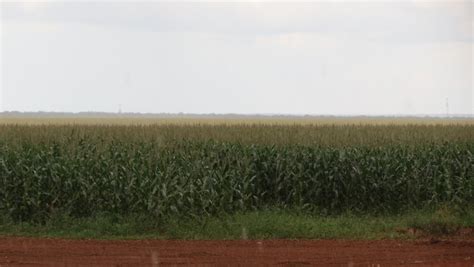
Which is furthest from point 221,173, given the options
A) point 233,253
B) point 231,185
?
point 233,253

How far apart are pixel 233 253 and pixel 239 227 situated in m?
2.61

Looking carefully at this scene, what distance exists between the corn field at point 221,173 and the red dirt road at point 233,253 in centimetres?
208

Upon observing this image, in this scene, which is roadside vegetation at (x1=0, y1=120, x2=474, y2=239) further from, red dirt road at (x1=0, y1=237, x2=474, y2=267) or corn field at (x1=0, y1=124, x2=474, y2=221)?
red dirt road at (x1=0, y1=237, x2=474, y2=267)

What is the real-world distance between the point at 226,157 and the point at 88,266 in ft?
22.7

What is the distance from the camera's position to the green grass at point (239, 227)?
13.9 meters

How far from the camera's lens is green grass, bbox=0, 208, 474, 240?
45.7 feet

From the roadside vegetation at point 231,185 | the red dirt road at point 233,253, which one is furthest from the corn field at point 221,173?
the red dirt road at point 233,253

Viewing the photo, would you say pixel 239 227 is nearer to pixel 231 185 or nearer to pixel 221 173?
pixel 231 185

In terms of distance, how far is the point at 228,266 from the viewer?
10438mm

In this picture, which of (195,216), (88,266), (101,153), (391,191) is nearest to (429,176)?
(391,191)

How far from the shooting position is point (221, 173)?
53.1ft

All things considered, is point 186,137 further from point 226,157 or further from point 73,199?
point 73,199

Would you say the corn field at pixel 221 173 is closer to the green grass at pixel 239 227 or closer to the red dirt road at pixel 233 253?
the green grass at pixel 239 227

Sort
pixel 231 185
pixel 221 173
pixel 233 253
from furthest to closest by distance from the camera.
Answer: pixel 221 173 → pixel 231 185 → pixel 233 253
